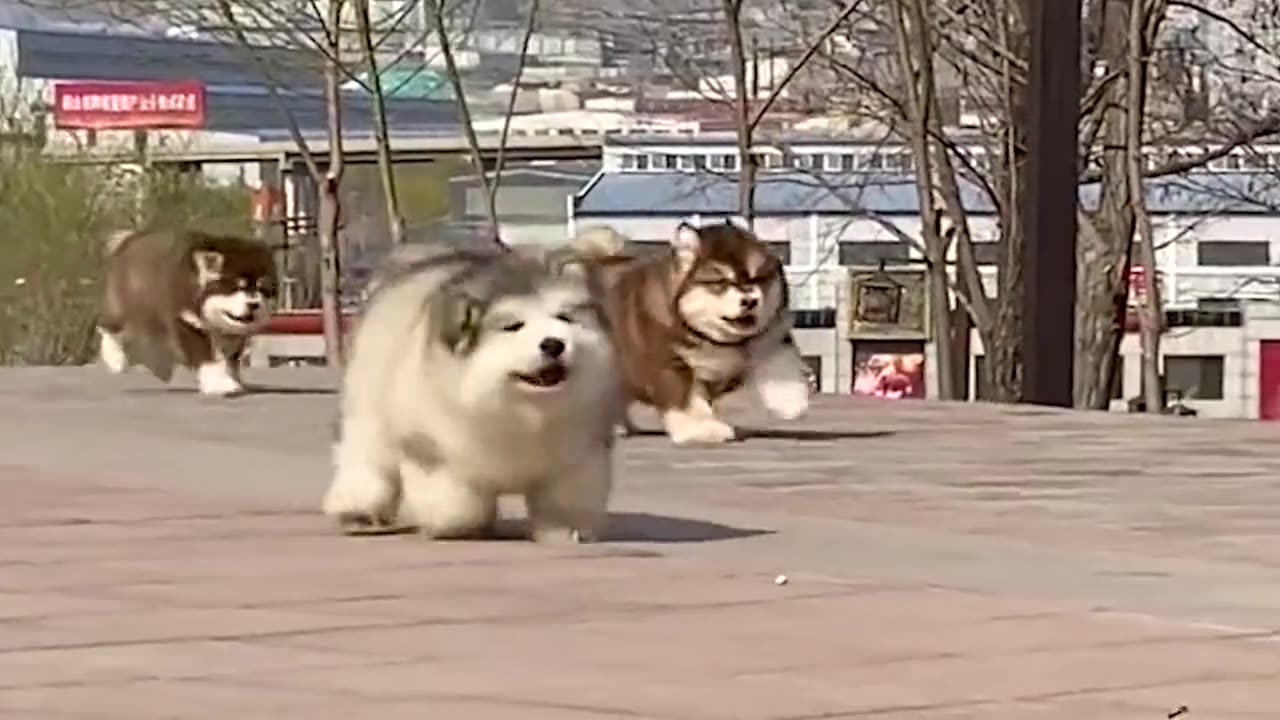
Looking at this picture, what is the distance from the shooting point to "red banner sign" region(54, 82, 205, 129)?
1319 inches

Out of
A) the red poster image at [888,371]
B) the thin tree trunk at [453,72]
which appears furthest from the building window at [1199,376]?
the thin tree trunk at [453,72]

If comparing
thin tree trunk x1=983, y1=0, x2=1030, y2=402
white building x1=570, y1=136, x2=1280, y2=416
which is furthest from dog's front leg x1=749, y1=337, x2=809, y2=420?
white building x1=570, y1=136, x2=1280, y2=416

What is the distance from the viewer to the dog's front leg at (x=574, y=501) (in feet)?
24.3

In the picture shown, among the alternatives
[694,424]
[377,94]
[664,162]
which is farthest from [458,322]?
[664,162]

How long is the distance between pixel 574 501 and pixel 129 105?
29.5m

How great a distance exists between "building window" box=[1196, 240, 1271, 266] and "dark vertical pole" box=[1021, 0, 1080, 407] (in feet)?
69.8

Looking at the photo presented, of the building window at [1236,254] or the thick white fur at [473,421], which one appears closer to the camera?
the thick white fur at [473,421]

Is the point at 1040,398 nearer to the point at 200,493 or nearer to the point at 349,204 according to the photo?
the point at 200,493

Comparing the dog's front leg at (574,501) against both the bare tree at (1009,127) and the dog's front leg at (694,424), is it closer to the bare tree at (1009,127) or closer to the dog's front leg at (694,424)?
the dog's front leg at (694,424)

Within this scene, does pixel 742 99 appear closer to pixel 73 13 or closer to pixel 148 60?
pixel 73 13

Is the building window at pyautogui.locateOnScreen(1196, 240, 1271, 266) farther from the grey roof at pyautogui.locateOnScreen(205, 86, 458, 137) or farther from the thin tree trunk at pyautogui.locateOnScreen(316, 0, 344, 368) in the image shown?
the thin tree trunk at pyautogui.locateOnScreen(316, 0, 344, 368)

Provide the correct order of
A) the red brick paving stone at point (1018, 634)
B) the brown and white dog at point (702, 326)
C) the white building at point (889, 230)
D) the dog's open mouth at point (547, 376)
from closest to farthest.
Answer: the red brick paving stone at point (1018, 634)
the dog's open mouth at point (547, 376)
the brown and white dog at point (702, 326)
the white building at point (889, 230)

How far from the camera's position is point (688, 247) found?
10461mm

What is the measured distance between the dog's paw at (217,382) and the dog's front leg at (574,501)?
634cm
